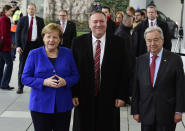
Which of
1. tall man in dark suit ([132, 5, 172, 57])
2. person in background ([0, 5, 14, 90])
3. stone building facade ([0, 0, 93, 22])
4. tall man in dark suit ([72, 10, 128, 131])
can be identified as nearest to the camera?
tall man in dark suit ([72, 10, 128, 131])

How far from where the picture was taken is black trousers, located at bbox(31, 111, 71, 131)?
4215 mm

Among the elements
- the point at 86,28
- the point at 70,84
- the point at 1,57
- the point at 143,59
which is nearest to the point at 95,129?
the point at 70,84

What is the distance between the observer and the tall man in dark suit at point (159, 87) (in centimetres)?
414

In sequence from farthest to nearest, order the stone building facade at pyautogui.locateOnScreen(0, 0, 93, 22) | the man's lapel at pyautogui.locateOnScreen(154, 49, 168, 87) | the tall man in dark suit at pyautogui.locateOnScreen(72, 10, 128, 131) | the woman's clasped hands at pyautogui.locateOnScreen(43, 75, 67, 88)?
the stone building facade at pyautogui.locateOnScreen(0, 0, 93, 22)
the tall man in dark suit at pyautogui.locateOnScreen(72, 10, 128, 131)
the man's lapel at pyautogui.locateOnScreen(154, 49, 168, 87)
the woman's clasped hands at pyautogui.locateOnScreen(43, 75, 67, 88)

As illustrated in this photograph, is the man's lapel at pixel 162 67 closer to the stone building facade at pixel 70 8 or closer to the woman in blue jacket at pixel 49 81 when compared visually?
the woman in blue jacket at pixel 49 81

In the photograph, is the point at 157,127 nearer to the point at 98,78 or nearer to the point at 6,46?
the point at 98,78

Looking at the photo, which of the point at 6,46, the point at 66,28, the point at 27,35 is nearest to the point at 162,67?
the point at 27,35

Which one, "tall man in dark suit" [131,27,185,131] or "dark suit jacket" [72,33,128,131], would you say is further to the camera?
"dark suit jacket" [72,33,128,131]

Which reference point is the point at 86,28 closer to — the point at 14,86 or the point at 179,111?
the point at 14,86

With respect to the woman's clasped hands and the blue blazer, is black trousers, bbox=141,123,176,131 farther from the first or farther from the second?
the woman's clasped hands

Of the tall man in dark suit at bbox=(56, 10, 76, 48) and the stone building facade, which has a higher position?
the stone building facade

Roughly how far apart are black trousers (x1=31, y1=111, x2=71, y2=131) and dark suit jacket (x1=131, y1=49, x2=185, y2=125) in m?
0.91

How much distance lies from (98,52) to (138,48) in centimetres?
371

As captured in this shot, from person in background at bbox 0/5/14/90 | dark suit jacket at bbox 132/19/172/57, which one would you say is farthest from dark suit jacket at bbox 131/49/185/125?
person in background at bbox 0/5/14/90
